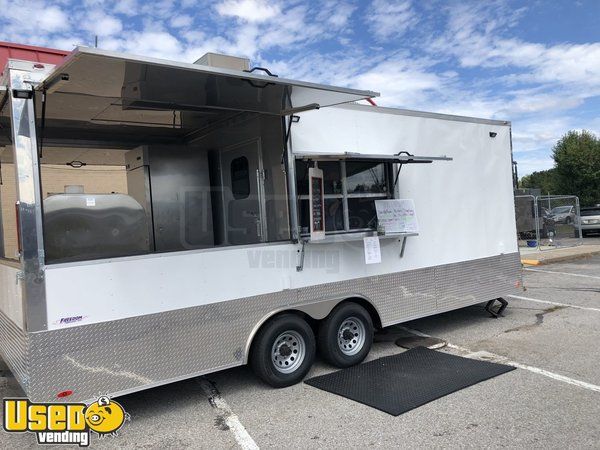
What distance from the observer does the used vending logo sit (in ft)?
11.7

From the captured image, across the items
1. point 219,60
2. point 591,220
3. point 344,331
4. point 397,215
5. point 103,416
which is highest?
point 219,60

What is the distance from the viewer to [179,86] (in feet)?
13.3

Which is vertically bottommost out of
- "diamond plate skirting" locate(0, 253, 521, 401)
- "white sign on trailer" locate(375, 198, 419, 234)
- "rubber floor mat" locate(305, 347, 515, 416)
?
"rubber floor mat" locate(305, 347, 515, 416)

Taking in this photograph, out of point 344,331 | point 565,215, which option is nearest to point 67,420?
point 344,331

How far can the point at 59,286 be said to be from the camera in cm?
347

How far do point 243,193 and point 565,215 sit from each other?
58.3 feet

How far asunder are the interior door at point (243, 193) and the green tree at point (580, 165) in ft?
99.1

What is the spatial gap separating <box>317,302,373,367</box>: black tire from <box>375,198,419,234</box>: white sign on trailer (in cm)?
97

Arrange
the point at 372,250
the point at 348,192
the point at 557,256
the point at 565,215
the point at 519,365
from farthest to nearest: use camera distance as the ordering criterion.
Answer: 1. the point at 565,215
2. the point at 557,256
3. the point at 348,192
4. the point at 372,250
5. the point at 519,365

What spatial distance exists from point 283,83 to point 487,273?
422 centimetres

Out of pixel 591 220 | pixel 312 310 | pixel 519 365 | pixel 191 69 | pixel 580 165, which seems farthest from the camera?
pixel 580 165

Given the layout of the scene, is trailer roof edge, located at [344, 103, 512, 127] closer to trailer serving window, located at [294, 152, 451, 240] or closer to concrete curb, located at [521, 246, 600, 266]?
trailer serving window, located at [294, 152, 451, 240]

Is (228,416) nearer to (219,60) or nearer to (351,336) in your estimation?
(351,336)

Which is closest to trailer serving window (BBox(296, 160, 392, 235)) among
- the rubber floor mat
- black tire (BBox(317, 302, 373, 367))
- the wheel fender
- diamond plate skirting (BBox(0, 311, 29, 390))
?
the wheel fender
